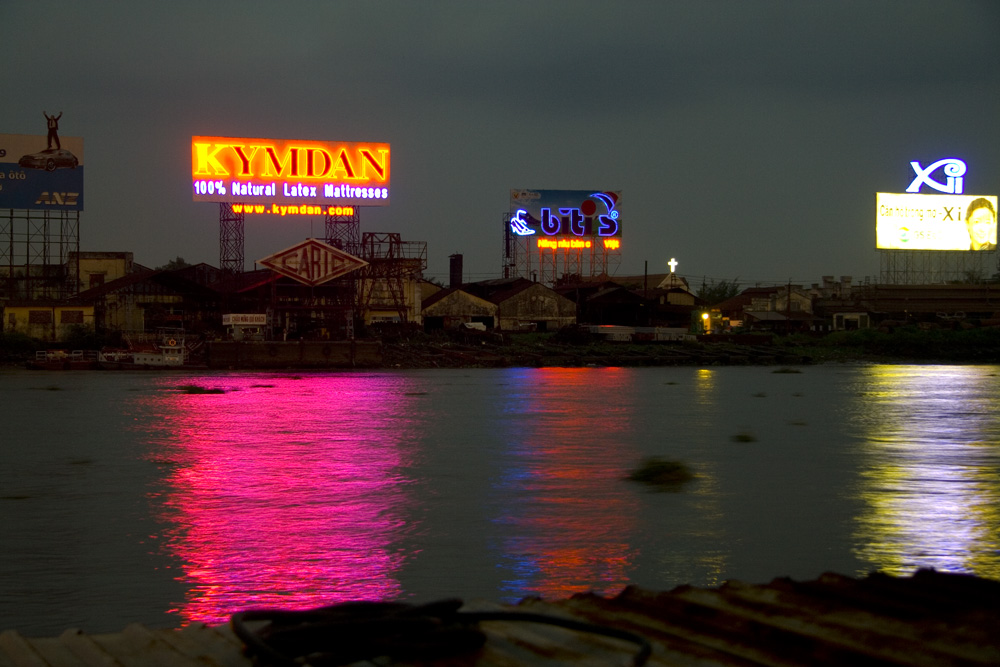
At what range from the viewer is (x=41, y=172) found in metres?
45.5

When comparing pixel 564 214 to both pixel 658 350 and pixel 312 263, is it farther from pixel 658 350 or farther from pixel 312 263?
pixel 312 263

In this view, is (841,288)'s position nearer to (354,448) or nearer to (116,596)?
(354,448)

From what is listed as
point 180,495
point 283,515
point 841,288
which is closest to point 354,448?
point 180,495

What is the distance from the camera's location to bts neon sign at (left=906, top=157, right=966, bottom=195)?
53.7m

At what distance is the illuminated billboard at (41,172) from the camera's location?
45031 mm

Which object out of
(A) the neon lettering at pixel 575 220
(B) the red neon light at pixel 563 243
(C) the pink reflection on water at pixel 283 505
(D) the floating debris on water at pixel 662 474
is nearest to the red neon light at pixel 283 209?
(A) the neon lettering at pixel 575 220

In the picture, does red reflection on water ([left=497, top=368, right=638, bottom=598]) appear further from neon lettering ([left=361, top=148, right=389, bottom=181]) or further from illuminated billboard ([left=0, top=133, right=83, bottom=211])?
illuminated billboard ([left=0, top=133, right=83, bottom=211])

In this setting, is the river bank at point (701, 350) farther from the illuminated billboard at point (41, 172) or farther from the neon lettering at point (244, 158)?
the illuminated billboard at point (41, 172)

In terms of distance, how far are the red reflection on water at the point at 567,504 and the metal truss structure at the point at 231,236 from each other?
26605 mm

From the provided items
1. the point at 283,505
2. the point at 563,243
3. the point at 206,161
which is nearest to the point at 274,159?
Answer: the point at 206,161

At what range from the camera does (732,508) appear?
1060 cm

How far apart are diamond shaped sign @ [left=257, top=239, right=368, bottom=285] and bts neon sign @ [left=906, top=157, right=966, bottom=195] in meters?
30.7

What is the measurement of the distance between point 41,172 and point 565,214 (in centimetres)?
2957

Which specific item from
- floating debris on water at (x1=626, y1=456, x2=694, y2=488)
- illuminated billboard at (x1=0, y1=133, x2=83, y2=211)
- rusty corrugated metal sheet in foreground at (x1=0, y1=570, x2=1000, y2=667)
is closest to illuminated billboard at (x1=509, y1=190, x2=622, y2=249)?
illuminated billboard at (x1=0, y1=133, x2=83, y2=211)
